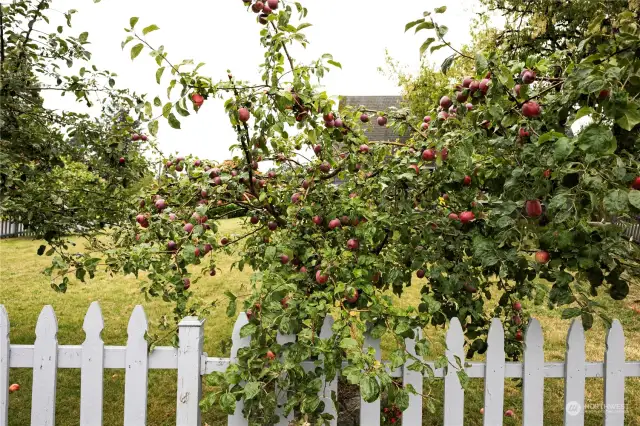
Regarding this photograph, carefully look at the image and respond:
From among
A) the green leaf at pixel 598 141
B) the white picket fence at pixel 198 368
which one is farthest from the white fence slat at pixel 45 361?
the green leaf at pixel 598 141

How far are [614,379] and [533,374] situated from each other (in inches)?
15.4

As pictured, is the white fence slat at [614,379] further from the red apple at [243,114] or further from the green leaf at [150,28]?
the green leaf at [150,28]

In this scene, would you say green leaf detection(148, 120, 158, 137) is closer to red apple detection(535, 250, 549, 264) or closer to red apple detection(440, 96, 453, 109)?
red apple detection(440, 96, 453, 109)

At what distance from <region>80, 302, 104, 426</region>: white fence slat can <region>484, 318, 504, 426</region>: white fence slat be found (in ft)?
5.47

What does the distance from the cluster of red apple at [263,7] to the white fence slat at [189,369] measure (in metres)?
1.28

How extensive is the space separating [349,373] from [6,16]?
11.4 feet

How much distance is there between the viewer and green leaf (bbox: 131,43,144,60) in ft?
4.81

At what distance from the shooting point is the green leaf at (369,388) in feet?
3.97

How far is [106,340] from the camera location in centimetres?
430

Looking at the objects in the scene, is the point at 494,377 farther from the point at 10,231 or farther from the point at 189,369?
the point at 10,231

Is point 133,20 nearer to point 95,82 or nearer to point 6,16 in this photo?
point 95,82

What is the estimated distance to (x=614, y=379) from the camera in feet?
6.19

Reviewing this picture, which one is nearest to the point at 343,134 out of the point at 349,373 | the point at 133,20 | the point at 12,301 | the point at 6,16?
the point at 133,20

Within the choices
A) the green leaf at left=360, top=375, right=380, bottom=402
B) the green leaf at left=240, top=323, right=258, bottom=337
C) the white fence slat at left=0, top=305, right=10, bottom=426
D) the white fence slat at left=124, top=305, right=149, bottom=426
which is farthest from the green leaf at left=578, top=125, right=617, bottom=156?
the white fence slat at left=0, top=305, right=10, bottom=426
